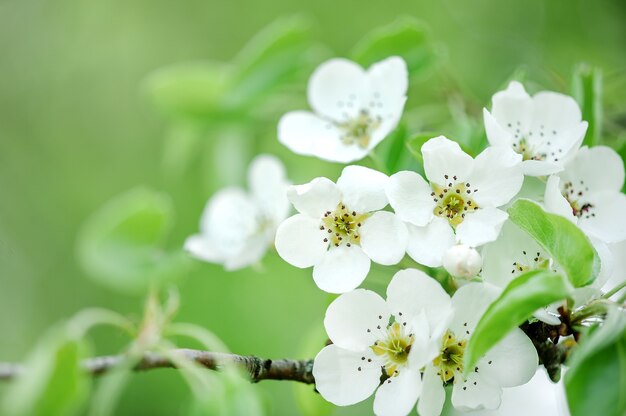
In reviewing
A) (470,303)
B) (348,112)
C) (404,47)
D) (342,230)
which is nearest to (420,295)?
(470,303)

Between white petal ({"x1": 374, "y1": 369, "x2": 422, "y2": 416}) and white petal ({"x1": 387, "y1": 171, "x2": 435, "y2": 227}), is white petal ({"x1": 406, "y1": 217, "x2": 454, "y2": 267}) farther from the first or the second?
white petal ({"x1": 374, "y1": 369, "x2": 422, "y2": 416})

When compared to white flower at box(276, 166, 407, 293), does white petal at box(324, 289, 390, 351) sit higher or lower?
lower

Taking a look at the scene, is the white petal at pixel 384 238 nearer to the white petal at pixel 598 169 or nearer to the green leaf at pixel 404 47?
the white petal at pixel 598 169

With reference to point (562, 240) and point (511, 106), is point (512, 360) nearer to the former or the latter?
point (562, 240)

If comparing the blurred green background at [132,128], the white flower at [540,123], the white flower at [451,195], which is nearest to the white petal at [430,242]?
the white flower at [451,195]

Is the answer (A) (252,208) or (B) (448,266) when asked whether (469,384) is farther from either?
(A) (252,208)

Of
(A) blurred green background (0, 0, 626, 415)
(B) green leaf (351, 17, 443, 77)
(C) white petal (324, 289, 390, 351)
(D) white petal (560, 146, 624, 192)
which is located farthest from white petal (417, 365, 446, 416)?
(A) blurred green background (0, 0, 626, 415)
